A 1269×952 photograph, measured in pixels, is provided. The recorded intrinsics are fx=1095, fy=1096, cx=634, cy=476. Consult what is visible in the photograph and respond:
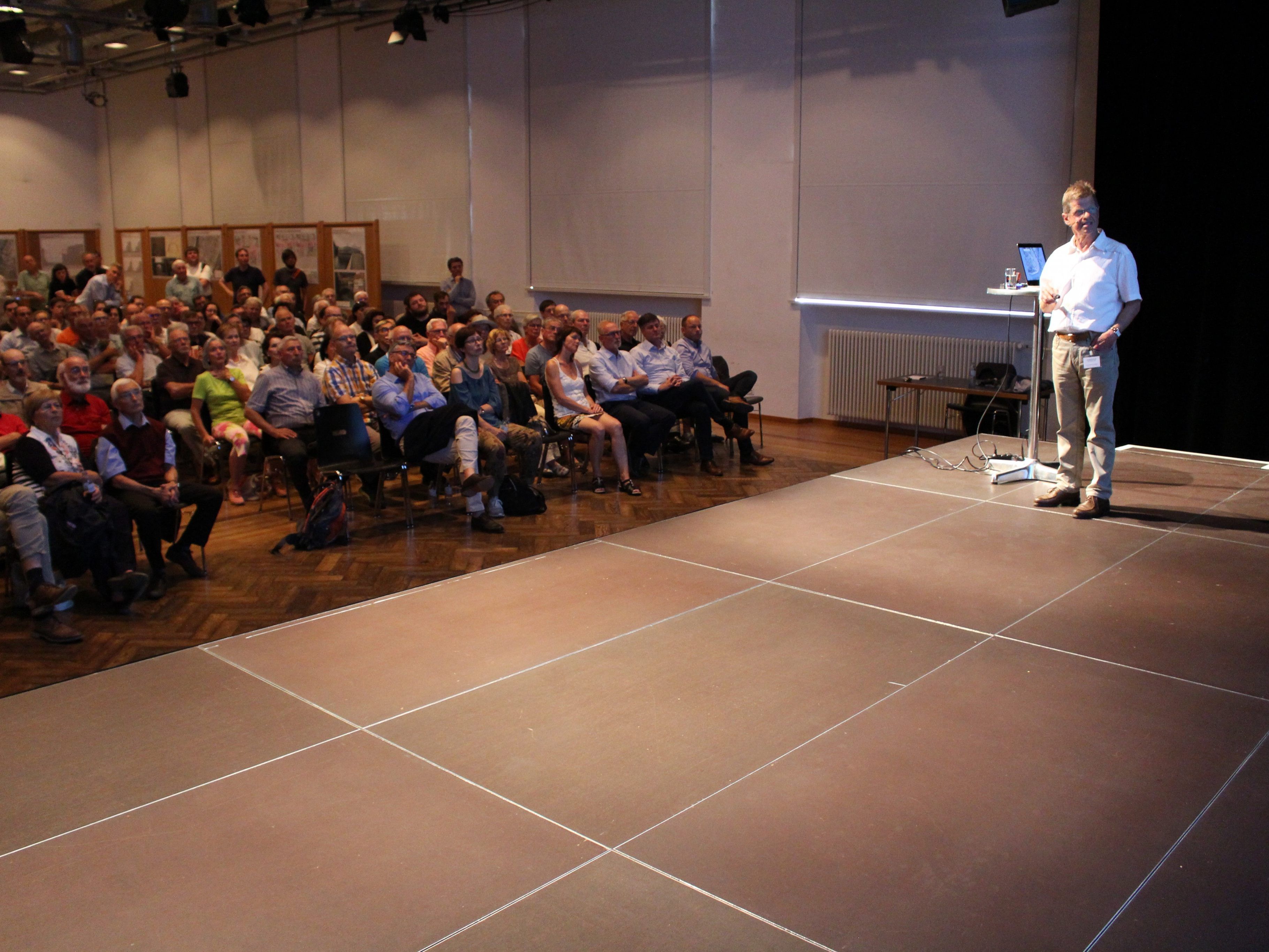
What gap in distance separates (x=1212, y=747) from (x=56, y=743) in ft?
11.6

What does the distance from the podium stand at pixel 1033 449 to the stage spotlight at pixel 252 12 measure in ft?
27.4

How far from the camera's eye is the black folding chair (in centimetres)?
594

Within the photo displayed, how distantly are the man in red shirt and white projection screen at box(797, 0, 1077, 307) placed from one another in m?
6.17

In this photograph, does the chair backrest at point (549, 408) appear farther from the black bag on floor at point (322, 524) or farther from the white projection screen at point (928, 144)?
the white projection screen at point (928, 144)

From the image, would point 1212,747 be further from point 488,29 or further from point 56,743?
point 488,29

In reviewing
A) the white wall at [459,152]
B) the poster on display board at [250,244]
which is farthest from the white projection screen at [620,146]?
the poster on display board at [250,244]

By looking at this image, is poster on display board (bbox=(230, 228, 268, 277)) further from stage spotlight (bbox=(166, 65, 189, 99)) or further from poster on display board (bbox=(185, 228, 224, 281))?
stage spotlight (bbox=(166, 65, 189, 99))

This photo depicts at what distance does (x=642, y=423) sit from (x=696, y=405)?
57 centimetres

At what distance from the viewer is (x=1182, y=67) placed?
23.9 feet

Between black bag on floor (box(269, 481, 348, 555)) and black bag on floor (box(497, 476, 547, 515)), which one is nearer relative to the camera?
black bag on floor (box(269, 481, 348, 555))

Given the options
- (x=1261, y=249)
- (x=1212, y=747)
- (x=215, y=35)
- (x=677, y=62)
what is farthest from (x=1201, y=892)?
(x=215, y=35)

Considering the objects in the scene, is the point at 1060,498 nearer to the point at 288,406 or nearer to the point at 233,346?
the point at 288,406

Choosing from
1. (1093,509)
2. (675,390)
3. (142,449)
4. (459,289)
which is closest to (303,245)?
(459,289)

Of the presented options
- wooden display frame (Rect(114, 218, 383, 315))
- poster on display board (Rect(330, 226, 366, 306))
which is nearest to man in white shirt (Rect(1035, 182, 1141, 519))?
wooden display frame (Rect(114, 218, 383, 315))
